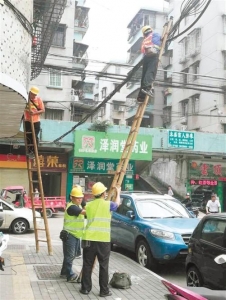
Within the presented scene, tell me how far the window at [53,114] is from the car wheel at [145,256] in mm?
19155

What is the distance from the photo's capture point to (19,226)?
1373 centimetres

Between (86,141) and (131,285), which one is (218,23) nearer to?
(86,141)

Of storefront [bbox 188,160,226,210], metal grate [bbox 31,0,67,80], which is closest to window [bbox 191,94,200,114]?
storefront [bbox 188,160,226,210]

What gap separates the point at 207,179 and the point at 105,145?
786cm

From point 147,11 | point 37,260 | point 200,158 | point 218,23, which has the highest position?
point 147,11

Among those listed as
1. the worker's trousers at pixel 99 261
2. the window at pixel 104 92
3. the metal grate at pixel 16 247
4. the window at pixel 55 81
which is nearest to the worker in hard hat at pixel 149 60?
the worker's trousers at pixel 99 261

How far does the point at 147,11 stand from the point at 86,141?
2397cm

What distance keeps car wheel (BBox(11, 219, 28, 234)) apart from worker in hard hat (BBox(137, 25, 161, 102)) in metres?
8.66

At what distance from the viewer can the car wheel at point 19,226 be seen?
13656 millimetres

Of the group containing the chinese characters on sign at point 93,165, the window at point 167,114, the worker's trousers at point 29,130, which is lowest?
the chinese characters on sign at point 93,165

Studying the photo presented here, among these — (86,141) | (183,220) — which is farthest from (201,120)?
(183,220)

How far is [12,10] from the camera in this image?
5.65m

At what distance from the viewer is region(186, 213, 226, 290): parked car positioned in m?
5.27

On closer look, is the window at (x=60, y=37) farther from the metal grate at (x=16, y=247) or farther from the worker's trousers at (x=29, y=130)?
the metal grate at (x=16, y=247)
